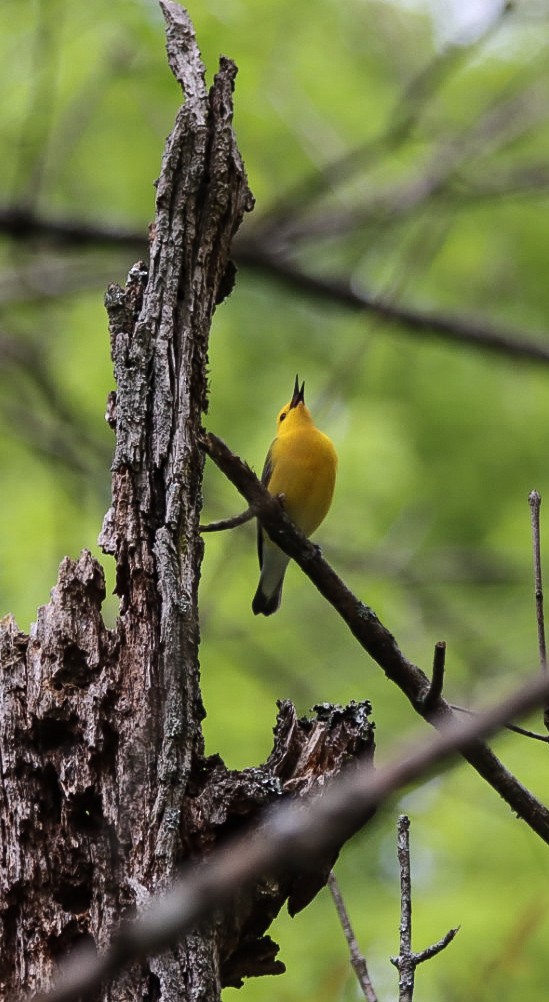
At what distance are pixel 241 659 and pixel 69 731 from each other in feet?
16.4

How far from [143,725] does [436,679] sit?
73 centimetres

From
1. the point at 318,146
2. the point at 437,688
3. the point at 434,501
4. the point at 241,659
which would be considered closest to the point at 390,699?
the point at 241,659

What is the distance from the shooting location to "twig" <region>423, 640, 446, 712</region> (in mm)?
2607

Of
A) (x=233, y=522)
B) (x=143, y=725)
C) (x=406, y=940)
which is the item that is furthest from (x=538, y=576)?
(x=143, y=725)

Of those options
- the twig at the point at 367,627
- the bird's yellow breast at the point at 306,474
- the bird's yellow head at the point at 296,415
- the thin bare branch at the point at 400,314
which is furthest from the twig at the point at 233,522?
the bird's yellow head at the point at 296,415

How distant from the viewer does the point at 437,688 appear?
2836mm

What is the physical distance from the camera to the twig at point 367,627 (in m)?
2.95

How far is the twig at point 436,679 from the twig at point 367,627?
28 millimetres

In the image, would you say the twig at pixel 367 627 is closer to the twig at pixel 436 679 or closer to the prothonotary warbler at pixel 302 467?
the twig at pixel 436 679

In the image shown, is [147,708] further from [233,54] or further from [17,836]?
[233,54]

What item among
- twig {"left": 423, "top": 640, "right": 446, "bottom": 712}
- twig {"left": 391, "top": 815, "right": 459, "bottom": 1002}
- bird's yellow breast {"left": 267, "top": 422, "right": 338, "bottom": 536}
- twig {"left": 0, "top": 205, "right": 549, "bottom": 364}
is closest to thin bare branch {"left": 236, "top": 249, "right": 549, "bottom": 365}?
twig {"left": 0, "top": 205, "right": 549, "bottom": 364}

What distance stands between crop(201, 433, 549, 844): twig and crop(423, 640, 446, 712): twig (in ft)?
0.09

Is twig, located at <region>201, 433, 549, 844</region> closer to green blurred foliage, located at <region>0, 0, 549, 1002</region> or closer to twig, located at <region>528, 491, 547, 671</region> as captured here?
twig, located at <region>528, 491, 547, 671</region>

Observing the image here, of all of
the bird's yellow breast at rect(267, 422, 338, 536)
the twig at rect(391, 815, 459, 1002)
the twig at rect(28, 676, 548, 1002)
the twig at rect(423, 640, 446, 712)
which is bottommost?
the twig at rect(28, 676, 548, 1002)
